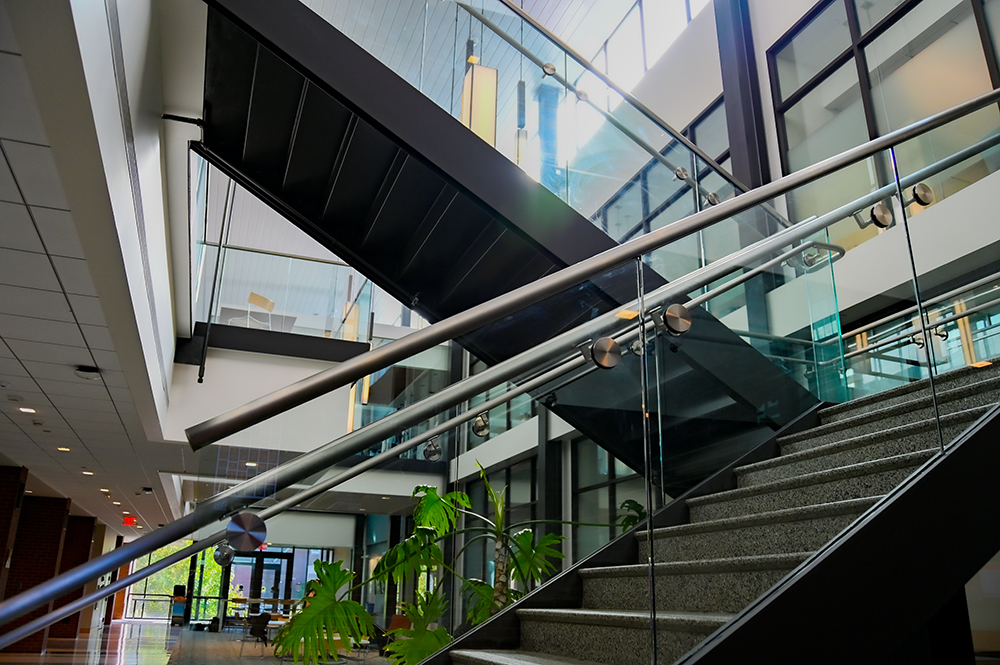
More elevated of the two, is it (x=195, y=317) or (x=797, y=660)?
(x=195, y=317)

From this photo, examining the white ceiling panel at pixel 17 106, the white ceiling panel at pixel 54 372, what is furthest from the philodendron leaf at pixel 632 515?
the white ceiling panel at pixel 54 372

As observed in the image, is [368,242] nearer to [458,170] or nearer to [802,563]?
[458,170]

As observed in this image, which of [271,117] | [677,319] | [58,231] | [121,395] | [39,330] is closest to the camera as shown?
[677,319]

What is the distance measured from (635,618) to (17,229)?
3.79 m

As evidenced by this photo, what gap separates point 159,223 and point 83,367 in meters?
1.79

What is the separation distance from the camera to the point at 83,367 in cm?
611

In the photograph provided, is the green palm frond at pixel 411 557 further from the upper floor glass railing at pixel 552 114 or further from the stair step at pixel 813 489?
the upper floor glass railing at pixel 552 114

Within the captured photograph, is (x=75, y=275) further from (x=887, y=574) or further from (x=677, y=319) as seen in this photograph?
(x=887, y=574)

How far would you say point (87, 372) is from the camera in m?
6.20

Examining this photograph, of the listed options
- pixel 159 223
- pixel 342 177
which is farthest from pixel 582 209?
pixel 159 223

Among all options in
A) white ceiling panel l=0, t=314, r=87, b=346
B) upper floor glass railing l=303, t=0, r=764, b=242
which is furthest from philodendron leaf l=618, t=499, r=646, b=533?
white ceiling panel l=0, t=314, r=87, b=346

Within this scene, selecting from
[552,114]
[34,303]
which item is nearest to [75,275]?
[34,303]

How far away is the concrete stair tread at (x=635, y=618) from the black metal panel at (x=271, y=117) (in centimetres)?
309

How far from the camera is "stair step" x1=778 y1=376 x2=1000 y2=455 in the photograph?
2.62 meters
